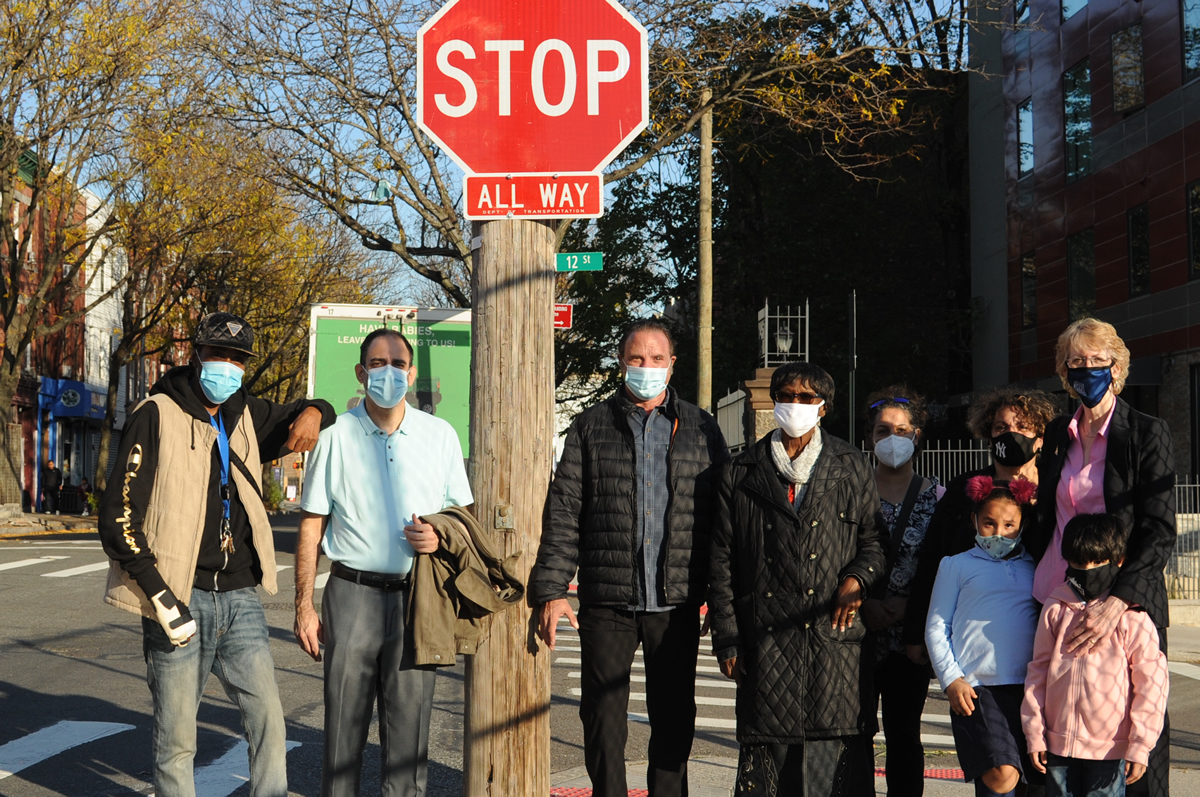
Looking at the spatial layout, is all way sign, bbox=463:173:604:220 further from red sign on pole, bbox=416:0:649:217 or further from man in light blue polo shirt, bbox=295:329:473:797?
man in light blue polo shirt, bbox=295:329:473:797

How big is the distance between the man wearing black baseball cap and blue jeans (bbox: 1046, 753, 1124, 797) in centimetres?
290

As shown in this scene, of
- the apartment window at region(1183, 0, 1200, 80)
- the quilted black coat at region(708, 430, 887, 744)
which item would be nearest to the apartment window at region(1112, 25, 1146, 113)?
the apartment window at region(1183, 0, 1200, 80)

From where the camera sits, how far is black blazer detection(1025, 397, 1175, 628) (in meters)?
4.44

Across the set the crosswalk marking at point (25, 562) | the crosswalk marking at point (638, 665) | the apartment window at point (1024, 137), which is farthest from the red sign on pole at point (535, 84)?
the apartment window at point (1024, 137)

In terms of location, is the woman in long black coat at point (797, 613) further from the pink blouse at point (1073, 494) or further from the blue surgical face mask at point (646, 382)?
the pink blouse at point (1073, 494)

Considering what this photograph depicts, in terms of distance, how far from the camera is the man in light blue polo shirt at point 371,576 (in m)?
4.80

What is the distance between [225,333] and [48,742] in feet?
13.0

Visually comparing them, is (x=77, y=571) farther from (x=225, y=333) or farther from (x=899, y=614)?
(x=899, y=614)

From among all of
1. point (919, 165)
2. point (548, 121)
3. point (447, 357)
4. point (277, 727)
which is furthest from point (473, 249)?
point (919, 165)

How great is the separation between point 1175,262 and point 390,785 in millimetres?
20990

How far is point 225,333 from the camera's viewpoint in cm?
496

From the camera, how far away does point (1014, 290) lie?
30.1 meters

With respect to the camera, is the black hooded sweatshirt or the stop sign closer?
the black hooded sweatshirt

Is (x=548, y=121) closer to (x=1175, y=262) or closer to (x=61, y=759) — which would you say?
(x=61, y=759)
